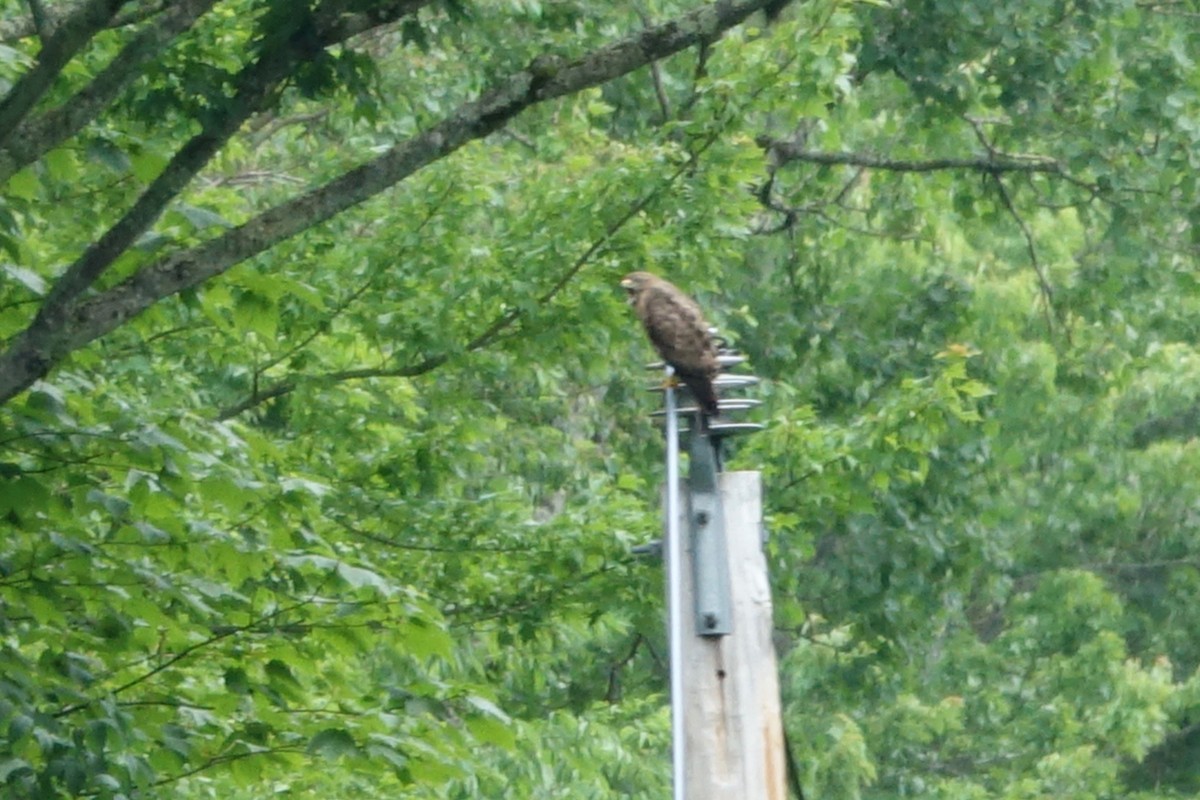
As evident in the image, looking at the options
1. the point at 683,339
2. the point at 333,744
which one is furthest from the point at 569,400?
the point at 333,744

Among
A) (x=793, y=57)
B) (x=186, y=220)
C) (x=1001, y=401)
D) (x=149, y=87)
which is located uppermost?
(x=1001, y=401)

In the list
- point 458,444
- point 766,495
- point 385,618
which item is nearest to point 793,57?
point 458,444

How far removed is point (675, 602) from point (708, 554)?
21cm

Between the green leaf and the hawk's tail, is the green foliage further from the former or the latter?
the hawk's tail

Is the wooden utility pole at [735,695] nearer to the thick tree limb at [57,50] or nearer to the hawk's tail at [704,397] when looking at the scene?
the hawk's tail at [704,397]

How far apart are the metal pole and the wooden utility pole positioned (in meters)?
0.05

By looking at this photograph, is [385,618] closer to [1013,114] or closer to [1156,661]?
[1013,114]

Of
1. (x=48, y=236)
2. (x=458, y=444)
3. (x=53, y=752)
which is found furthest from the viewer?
(x=458, y=444)

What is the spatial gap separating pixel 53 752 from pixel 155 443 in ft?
2.08

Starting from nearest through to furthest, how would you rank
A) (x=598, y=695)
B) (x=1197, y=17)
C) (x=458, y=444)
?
(x=458, y=444), (x=1197, y=17), (x=598, y=695)

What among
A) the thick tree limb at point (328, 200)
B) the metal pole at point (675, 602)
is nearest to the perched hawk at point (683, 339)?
the metal pole at point (675, 602)

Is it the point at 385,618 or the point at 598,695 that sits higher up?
the point at 598,695

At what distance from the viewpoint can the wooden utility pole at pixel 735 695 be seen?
4.00m

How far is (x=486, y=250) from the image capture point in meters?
6.91
